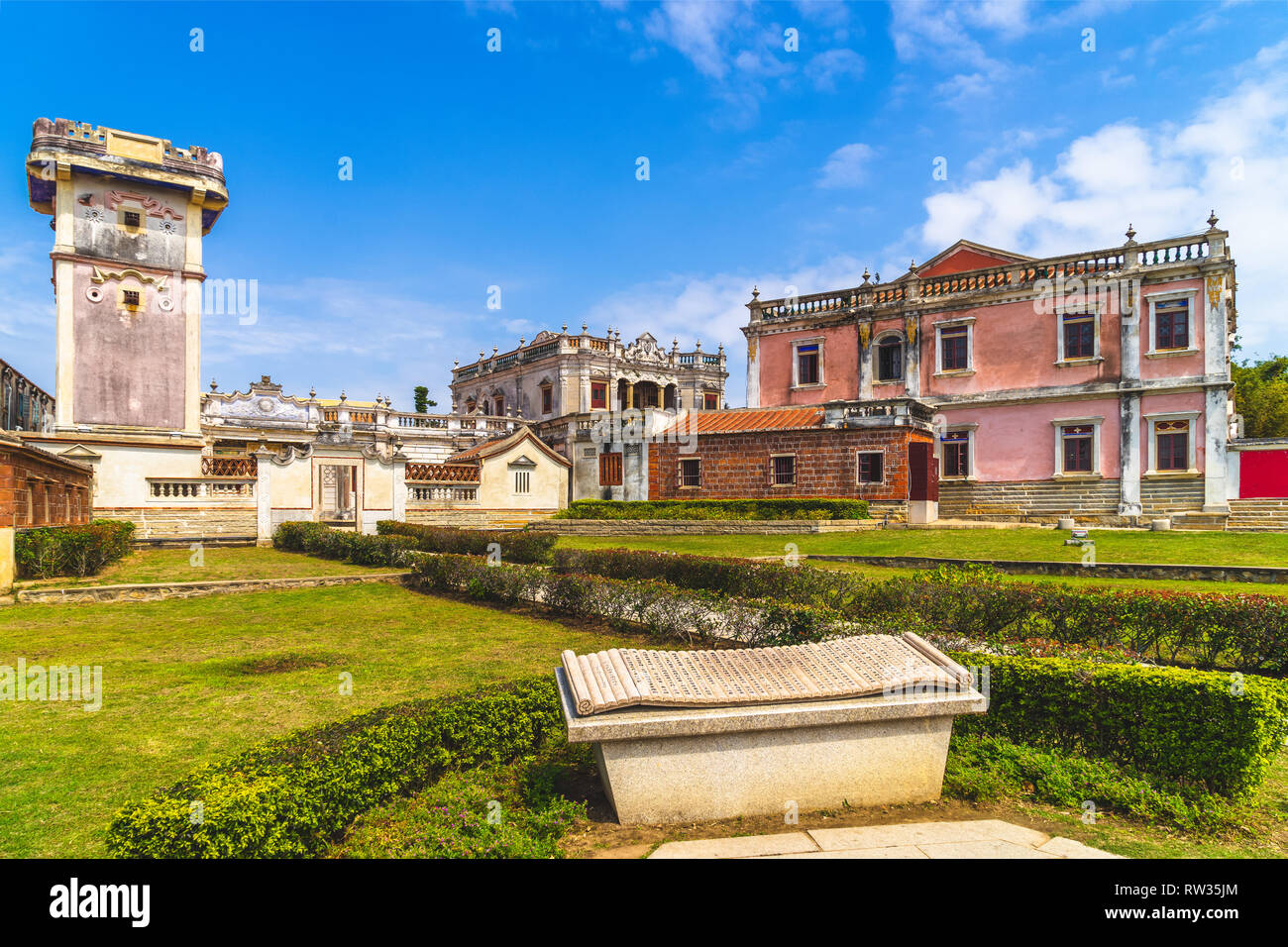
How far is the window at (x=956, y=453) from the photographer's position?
3012cm

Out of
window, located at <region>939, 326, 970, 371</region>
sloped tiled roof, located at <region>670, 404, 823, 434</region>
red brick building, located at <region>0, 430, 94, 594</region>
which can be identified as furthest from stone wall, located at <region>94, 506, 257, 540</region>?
window, located at <region>939, 326, 970, 371</region>

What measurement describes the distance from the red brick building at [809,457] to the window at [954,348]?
14.4 feet

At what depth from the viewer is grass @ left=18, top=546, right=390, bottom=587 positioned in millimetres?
13688

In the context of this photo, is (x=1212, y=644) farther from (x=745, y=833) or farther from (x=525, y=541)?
(x=525, y=541)

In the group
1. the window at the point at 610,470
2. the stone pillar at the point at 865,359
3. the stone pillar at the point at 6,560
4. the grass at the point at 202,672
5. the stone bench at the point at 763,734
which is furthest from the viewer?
the stone pillar at the point at 865,359

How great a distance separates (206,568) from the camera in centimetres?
1570

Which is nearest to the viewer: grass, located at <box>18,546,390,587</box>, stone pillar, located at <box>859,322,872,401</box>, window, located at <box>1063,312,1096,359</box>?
grass, located at <box>18,546,390,587</box>

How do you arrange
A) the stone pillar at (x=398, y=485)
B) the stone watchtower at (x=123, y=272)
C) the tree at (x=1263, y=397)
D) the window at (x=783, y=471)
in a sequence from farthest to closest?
the tree at (x=1263, y=397), the window at (x=783, y=471), the stone watchtower at (x=123, y=272), the stone pillar at (x=398, y=485)

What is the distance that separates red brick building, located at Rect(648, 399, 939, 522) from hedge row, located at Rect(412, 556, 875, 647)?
15.6m

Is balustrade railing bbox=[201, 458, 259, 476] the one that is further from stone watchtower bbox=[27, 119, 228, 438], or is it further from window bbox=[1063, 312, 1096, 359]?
window bbox=[1063, 312, 1096, 359]

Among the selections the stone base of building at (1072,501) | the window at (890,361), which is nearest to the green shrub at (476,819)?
the stone base of building at (1072,501)

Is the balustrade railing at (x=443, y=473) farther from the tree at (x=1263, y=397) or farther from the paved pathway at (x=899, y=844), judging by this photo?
the tree at (x=1263, y=397)

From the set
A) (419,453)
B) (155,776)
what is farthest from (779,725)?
(419,453)

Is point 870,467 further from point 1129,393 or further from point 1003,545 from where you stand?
point 1129,393
